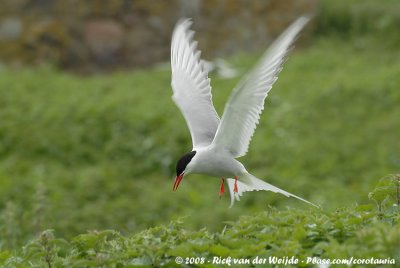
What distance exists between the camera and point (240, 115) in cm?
520

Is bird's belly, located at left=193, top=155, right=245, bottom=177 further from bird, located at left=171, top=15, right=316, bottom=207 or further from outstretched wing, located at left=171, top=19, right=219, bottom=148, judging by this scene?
outstretched wing, located at left=171, top=19, right=219, bottom=148

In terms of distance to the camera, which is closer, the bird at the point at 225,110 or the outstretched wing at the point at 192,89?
the bird at the point at 225,110

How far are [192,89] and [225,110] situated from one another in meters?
1.27

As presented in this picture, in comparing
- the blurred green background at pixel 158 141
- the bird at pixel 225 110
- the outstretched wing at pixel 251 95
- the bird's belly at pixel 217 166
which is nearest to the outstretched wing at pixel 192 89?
the bird at pixel 225 110

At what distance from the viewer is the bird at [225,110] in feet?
16.4

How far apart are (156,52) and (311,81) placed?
2.55 metres

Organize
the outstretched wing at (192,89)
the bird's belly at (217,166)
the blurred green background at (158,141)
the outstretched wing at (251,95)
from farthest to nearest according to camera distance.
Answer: the blurred green background at (158,141) → the outstretched wing at (192,89) → the bird's belly at (217,166) → the outstretched wing at (251,95)

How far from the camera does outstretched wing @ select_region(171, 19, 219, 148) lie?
589 centimetres

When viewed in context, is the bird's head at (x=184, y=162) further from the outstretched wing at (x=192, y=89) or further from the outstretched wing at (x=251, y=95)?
the outstretched wing at (x=192, y=89)

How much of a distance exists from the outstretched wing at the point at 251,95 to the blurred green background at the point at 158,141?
5.64 feet

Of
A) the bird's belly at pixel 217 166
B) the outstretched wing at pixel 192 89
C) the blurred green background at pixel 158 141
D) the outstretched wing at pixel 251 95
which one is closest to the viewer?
the outstretched wing at pixel 251 95

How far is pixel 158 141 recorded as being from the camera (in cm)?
902

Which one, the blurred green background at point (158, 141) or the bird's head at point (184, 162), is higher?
the blurred green background at point (158, 141)

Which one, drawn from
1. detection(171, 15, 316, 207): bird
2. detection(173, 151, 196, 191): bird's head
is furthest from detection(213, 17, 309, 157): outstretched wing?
detection(173, 151, 196, 191): bird's head
